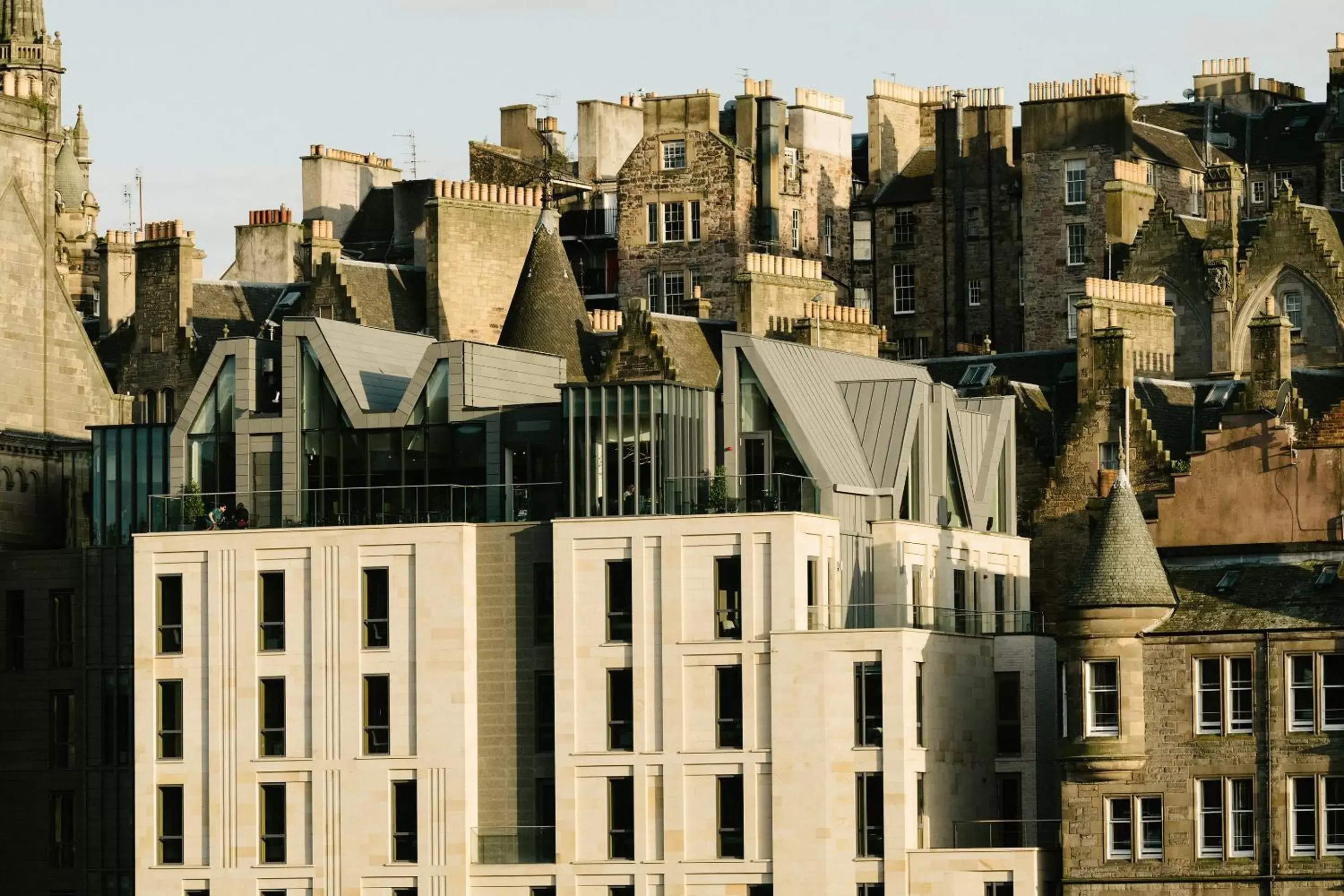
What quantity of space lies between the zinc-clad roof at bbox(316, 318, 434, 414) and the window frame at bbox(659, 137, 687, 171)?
3730 cm

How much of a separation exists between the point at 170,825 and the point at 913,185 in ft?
188

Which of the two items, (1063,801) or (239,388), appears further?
(239,388)

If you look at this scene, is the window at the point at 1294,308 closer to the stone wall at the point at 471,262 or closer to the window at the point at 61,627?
the stone wall at the point at 471,262

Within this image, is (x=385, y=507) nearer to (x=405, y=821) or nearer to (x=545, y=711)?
(x=545, y=711)

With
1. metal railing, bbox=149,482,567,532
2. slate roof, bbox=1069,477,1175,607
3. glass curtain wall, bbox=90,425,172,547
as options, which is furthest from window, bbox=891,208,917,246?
slate roof, bbox=1069,477,1175,607

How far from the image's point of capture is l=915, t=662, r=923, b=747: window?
92562 mm

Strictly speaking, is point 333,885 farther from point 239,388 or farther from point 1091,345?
point 1091,345

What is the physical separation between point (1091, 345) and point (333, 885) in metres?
30.2

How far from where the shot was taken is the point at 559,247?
A: 117000 mm

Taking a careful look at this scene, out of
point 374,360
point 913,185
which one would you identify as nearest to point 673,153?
point 913,185

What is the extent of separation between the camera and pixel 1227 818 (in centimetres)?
8912

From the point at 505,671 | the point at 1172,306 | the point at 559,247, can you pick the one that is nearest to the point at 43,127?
the point at 559,247

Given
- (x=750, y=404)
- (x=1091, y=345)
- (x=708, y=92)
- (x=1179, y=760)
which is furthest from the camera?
(x=708, y=92)

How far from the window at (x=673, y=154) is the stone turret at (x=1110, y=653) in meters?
50.5
